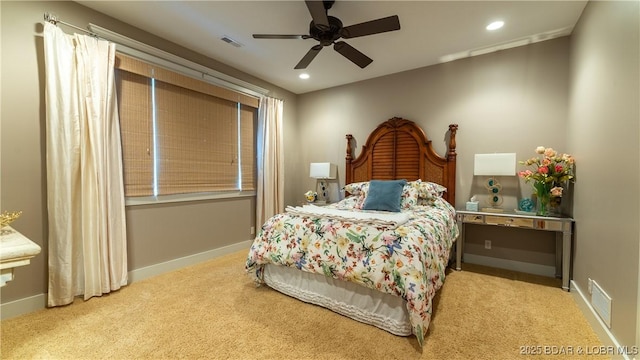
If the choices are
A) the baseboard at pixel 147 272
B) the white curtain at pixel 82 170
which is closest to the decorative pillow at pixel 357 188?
the baseboard at pixel 147 272

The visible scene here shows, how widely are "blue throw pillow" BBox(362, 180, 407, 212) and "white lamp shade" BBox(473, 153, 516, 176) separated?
2.85 ft

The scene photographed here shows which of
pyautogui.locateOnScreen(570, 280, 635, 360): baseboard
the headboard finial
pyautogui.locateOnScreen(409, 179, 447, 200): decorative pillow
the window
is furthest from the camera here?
the headboard finial

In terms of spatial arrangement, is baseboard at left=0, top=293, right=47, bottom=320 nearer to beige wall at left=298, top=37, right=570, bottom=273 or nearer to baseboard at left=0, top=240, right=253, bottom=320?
baseboard at left=0, top=240, right=253, bottom=320

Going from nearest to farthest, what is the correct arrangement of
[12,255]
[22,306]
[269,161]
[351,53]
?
[12,255]
[22,306]
[351,53]
[269,161]

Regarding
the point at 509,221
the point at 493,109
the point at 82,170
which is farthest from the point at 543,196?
the point at 82,170

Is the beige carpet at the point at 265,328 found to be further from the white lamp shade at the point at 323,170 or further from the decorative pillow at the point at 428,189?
the white lamp shade at the point at 323,170

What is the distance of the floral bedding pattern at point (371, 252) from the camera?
171 cm

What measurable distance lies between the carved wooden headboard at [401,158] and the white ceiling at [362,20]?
2.98ft

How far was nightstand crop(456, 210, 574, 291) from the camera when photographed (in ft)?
8.04

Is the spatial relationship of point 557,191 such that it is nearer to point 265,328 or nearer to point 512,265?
point 512,265

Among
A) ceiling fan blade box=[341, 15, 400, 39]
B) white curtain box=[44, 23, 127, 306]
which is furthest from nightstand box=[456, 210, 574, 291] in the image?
white curtain box=[44, 23, 127, 306]

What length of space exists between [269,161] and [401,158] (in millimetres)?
2002

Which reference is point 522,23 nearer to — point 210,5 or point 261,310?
point 210,5

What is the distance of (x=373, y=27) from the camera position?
2.07 metres
